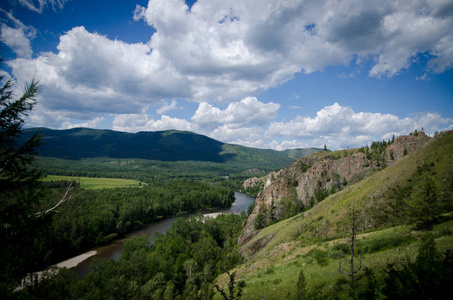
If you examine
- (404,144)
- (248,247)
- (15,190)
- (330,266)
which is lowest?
(248,247)

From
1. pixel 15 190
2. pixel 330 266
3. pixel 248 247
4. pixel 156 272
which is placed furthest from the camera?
pixel 248 247

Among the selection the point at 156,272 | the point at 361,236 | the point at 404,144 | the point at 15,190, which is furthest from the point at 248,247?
the point at 404,144

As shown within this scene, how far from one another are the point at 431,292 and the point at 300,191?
284 ft

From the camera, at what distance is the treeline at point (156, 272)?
92.2 feet

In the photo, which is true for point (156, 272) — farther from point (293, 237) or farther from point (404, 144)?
point (404, 144)

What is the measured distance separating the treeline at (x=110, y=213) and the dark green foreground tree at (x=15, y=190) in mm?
23851

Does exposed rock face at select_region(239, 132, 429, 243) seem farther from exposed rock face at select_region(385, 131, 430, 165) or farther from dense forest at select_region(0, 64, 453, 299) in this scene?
dense forest at select_region(0, 64, 453, 299)

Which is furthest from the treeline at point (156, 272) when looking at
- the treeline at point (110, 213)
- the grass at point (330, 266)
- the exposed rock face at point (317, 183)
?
the exposed rock face at point (317, 183)

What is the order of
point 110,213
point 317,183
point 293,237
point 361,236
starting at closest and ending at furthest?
point 361,236 < point 293,237 < point 110,213 < point 317,183

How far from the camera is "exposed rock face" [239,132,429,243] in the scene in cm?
7719

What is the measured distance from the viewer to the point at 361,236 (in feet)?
81.0

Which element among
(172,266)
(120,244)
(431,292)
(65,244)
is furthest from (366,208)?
(65,244)

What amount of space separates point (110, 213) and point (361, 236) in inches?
3182

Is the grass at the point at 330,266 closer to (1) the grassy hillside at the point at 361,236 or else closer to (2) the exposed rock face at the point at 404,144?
(1) the grassy hillside at the point at 361,236
